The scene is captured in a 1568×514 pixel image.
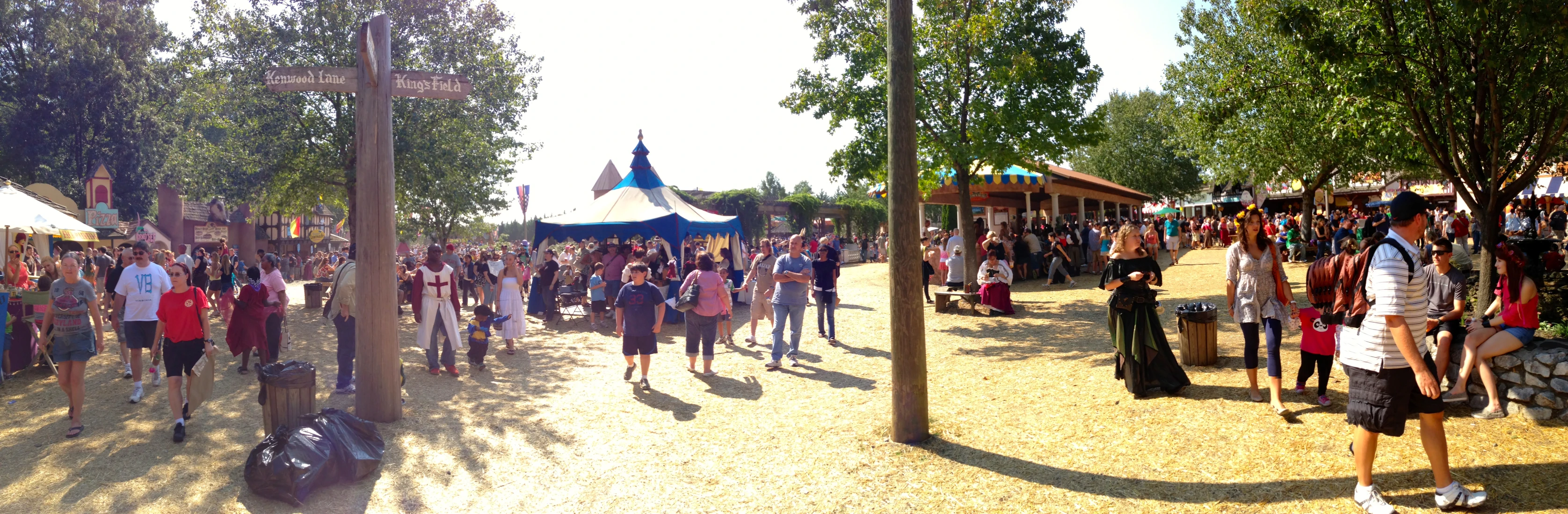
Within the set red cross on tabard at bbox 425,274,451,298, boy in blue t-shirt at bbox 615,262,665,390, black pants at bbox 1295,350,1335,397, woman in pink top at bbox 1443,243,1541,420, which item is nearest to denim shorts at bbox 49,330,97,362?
red cross on tabard at bbox 425,274,451,298

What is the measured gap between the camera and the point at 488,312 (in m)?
9.55

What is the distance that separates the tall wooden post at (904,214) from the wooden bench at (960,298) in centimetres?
755

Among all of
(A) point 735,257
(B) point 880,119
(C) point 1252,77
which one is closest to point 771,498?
(C) point 1252,77

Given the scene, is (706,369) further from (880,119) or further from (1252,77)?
(1252,77)

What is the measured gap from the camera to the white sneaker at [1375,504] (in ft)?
12.2

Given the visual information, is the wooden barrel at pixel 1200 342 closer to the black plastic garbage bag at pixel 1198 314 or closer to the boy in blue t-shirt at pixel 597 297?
the black plastic garbage bag at pixel 1198 314

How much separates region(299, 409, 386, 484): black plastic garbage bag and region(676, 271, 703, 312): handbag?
3459 millimetres

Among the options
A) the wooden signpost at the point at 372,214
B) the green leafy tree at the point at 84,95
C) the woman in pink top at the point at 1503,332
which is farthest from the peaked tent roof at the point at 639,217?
the green leafy tree at the point at 84,95

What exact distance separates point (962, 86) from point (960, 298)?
3538 mm

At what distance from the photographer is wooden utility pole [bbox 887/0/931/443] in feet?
17.4

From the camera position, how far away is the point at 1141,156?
4128cm

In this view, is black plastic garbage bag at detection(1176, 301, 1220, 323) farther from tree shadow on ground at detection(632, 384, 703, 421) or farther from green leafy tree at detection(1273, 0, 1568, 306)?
tree shadow on ground at detection(632, 384, 703, 421)

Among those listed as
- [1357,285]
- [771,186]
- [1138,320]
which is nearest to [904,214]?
[1138,320]

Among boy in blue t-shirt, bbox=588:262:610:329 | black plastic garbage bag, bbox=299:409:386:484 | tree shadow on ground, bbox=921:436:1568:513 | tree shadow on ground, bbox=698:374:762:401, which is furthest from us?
boy in blue t-shirt, bbox=588:262:610:329
